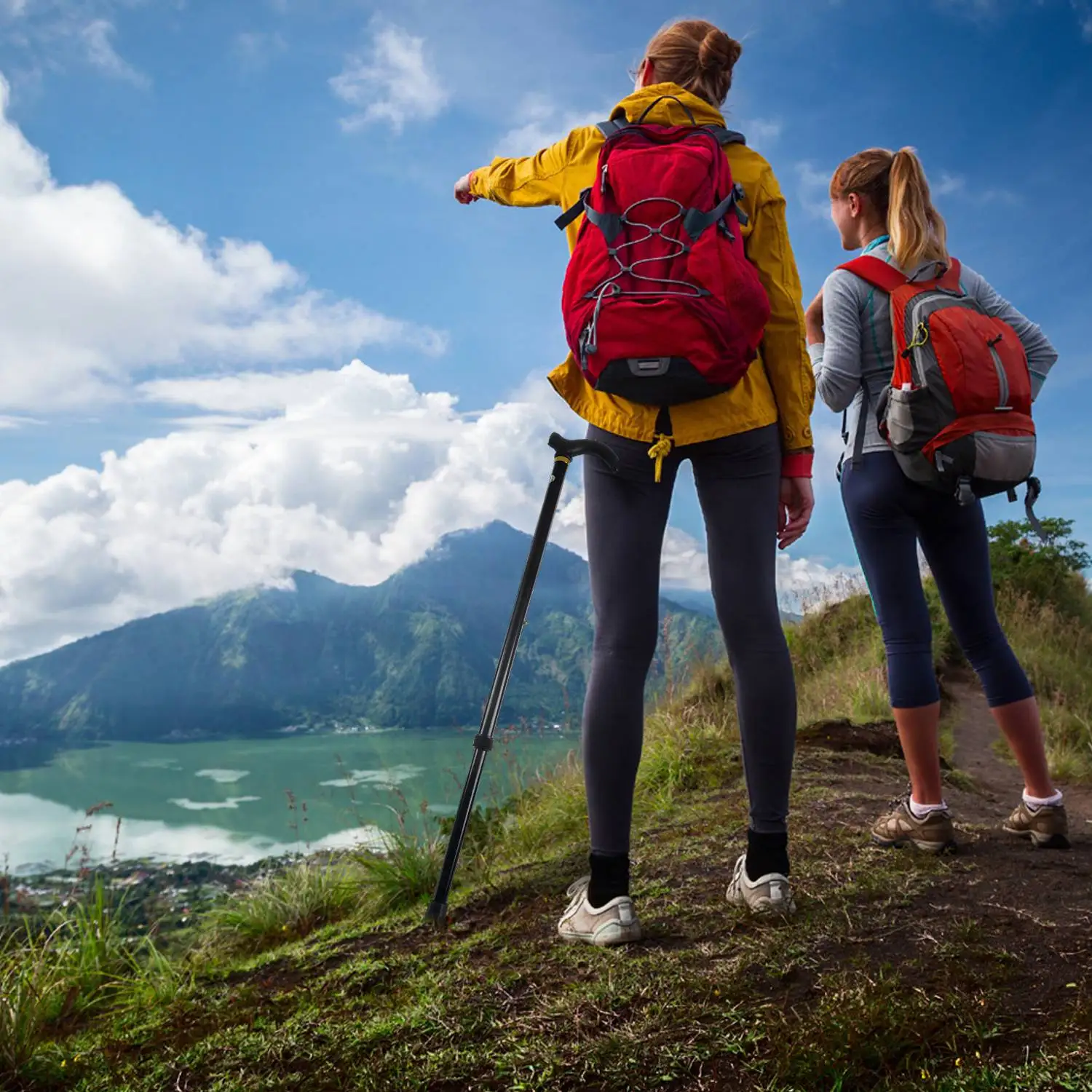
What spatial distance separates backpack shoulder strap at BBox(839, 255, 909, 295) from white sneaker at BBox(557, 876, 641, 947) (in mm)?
2222

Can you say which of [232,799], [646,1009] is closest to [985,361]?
[646,1009]

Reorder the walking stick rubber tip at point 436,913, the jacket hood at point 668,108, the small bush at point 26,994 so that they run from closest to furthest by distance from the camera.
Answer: the jacket hood at point 668,108
the small bush at point 26,994
the walking stick rubber tip at point 436,913

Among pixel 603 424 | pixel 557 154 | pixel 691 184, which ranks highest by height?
pixel 557 154

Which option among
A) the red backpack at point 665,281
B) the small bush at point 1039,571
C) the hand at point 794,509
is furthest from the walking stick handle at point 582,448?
the small bush at point 1039,571

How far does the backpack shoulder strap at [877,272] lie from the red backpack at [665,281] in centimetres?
96

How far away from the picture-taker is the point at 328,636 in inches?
3868

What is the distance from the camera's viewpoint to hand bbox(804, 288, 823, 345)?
319 cm

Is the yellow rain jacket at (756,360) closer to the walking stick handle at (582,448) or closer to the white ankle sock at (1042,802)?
the walking stick handle at (582,448)

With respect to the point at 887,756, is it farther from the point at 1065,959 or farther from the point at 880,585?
the point at 1065,959

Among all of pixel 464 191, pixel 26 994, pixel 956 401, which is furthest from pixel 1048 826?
pixel 26 994

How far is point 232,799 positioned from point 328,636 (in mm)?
37739

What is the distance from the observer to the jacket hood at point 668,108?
2418mm

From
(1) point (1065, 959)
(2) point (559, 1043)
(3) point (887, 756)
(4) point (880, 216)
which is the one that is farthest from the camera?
(3) point (887, 756)

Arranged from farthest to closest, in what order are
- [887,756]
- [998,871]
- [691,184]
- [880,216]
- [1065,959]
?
[887,756]
[880,216]
[998,871]
[691,184]
[1065,959]
